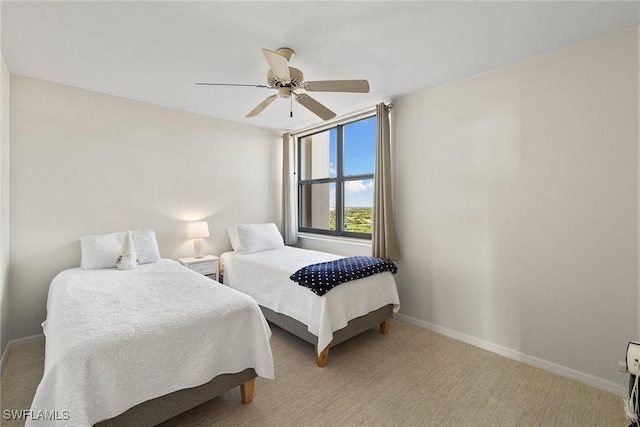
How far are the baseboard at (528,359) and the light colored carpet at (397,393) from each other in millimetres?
54

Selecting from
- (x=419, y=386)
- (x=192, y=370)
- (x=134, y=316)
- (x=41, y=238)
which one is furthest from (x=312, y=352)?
(x=41, y=238)

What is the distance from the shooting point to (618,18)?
1.81m

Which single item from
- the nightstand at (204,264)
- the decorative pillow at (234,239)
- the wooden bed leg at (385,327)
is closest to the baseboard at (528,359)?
the wooden bed leg at (385,327)

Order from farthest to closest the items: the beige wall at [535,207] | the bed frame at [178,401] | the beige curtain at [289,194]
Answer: the beige curtain at [289,194]
the beige wall at [535,207]
the bed frame at [178,401]

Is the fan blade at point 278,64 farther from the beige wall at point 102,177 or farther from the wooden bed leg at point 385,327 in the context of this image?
the wooden bed leg at point 385,327

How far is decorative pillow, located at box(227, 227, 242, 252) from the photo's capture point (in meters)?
3.71

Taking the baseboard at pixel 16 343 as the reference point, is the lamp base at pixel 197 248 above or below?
above

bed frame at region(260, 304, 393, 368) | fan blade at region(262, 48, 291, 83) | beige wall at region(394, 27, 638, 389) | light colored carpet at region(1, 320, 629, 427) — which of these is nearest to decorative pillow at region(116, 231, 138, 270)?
light colored carpet at region(1, 320, 629, 427)

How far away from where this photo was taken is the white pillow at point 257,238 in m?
3.67

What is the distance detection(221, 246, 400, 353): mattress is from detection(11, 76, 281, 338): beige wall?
1079 mm

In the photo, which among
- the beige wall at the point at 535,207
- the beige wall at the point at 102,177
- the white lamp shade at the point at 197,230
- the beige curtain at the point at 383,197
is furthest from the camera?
the white lamp shade at the point at 197,230

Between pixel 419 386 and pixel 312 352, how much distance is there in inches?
36.0

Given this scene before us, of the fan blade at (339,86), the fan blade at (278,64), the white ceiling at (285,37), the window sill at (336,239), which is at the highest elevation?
the white ceiling at (285,37)

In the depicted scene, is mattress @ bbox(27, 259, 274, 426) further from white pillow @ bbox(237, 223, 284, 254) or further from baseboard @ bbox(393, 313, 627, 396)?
baseboard @ bbox(393, 313, 627, 396)
